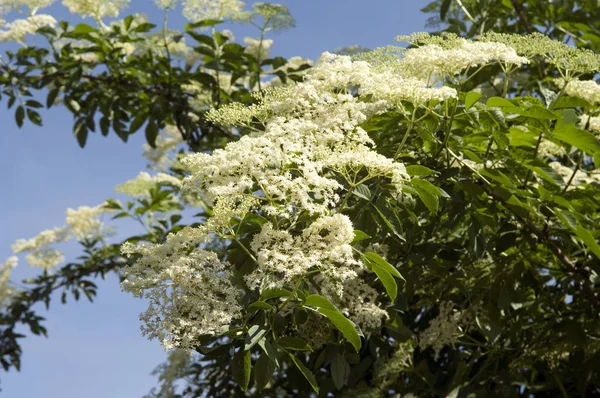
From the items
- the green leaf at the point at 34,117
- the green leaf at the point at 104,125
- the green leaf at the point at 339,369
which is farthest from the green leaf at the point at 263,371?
the green leaf at the point at 34,117

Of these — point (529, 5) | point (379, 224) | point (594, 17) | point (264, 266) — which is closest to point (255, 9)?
point (529, 5)

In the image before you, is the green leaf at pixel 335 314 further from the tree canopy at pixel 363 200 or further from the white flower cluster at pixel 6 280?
the white flower cluster at pixel 6 280

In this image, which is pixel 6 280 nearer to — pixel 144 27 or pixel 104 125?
pixel 104 125

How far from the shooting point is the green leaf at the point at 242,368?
1612 millimetres

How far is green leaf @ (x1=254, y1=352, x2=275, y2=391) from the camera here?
1626 mm

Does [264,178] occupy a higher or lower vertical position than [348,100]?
lower

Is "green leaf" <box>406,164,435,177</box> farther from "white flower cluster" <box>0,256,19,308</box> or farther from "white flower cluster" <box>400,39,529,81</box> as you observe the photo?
"white flower cluster" <box>0,256,19,308</box>

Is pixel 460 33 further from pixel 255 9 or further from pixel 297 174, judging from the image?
pixel 297 174

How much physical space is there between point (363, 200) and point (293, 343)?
43cm

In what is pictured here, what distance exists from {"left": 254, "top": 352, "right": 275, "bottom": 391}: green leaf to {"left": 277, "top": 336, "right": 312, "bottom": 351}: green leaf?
5cm

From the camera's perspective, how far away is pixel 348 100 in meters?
1.87

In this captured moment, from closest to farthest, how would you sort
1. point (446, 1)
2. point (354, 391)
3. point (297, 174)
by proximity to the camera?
point (297, 174) < point (354, 391) < point (446, 1)

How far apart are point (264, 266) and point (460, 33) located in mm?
2584

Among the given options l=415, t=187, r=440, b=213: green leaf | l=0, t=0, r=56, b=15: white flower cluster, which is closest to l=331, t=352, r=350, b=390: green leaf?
l=415, t=187, r=440, b=213: green leaf
